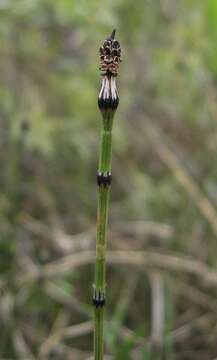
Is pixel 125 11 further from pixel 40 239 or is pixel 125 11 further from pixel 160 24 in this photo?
pixel 40 239

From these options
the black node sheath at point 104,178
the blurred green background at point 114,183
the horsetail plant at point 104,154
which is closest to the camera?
the horsetail plant at point 104,154

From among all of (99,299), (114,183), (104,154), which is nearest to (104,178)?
(104,154)

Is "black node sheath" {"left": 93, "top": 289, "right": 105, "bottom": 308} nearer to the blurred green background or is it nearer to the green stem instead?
the green stem

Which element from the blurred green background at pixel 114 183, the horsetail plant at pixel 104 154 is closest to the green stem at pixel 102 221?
the horsetail plant at pixel 104 154

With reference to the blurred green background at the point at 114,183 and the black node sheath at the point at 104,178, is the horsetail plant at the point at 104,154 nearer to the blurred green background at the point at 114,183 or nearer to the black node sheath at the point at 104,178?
the black node sheath at the point at 104,178

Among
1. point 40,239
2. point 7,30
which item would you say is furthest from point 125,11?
point 40,239

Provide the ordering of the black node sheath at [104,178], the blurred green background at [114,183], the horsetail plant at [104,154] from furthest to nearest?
the blurred green background at [114,183] < the black node sheath at [104,178] < the horsetail plant at [104,154]

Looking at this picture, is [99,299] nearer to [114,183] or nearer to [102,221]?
Result: [102,221]
